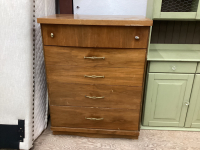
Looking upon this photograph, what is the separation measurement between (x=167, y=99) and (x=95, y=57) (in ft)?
2.43

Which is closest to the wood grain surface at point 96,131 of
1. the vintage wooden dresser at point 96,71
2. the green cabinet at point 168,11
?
the vintage wooden dresser at point 96,71

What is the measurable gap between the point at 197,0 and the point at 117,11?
65 cm

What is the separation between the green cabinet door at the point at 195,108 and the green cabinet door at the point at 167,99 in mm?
35

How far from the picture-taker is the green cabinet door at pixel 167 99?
57.8 inches

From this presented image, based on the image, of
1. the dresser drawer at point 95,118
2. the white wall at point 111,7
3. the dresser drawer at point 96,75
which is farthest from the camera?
the white wall at point 111,7

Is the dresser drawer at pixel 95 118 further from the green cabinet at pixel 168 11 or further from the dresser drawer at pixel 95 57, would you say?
the green cabinet at pixel 168 11

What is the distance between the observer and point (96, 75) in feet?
4.28

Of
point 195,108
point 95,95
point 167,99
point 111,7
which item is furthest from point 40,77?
point 195,108

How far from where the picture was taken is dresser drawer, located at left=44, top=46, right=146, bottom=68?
124 centimetres

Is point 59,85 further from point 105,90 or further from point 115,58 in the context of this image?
point 115,58

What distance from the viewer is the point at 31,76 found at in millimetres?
1301

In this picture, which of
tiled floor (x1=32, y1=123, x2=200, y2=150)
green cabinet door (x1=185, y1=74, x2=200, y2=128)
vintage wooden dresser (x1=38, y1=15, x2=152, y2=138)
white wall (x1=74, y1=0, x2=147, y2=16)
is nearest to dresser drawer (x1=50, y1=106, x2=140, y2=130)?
vintage wooden dresser (x1=38, y1=15, x2=152, y2=138)

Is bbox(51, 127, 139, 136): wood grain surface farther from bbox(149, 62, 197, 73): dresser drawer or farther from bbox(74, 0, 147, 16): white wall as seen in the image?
bbox(74, 0, 147, 16): white wall

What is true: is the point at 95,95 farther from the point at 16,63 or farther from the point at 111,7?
the point at 111,7
